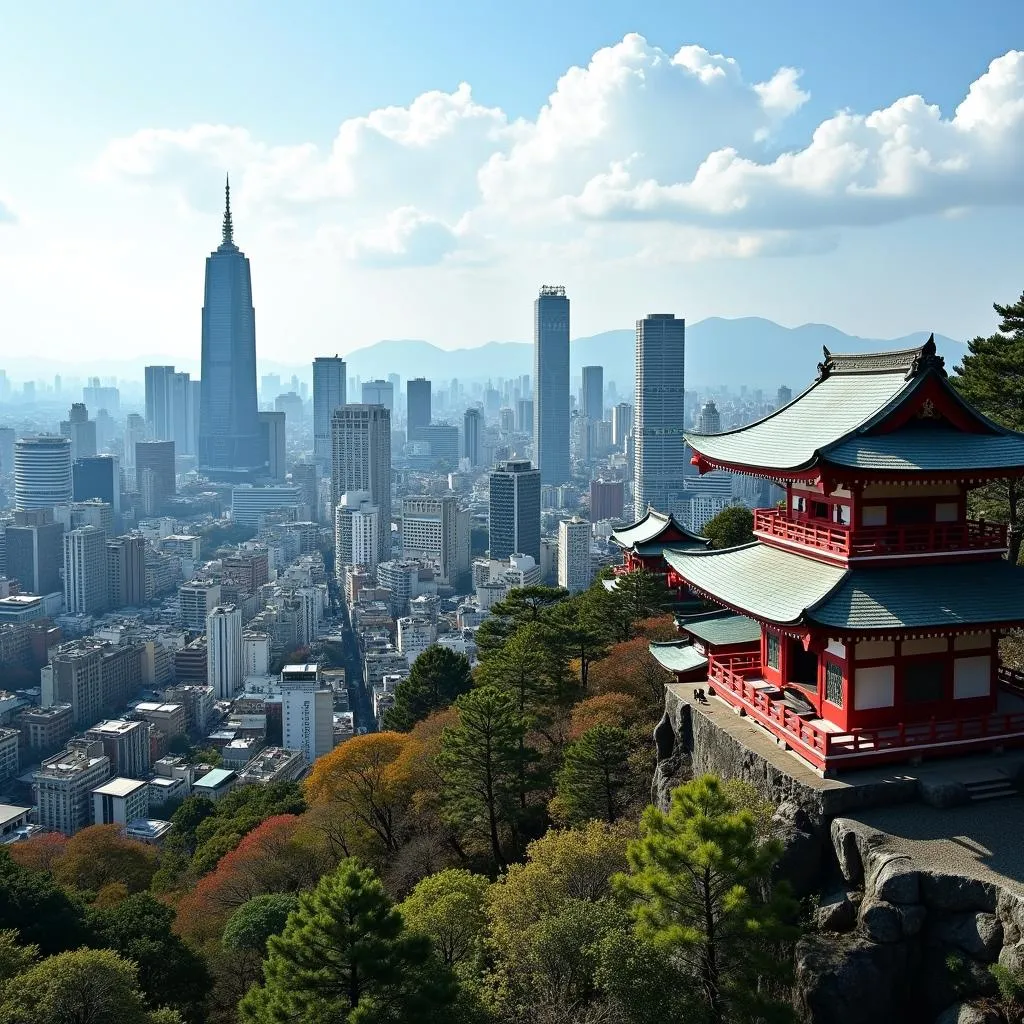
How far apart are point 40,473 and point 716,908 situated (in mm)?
160104

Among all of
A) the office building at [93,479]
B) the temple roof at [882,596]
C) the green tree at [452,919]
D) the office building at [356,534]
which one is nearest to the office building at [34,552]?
the office building at [93,479]

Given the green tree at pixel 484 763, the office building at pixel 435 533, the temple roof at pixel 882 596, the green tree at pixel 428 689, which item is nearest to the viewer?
the temple roof at pixel 882 596

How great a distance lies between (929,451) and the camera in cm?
1338

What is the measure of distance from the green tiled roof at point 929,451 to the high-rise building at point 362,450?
140m

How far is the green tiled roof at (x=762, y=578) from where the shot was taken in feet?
44.1

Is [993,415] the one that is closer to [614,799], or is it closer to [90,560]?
[614,799]

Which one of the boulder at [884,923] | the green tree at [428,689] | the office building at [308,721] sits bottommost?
the office building at [308,721]

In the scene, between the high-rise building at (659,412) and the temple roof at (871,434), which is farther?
the high-rise building at (659,412)

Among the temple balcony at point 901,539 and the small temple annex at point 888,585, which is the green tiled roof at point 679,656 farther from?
the temple balcony at point 901,539

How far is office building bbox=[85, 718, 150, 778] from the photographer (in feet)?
225

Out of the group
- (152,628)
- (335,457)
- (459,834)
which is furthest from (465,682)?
(335,457)

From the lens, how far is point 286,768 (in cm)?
6134

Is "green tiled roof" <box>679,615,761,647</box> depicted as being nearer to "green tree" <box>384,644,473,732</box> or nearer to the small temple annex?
the small temple annex

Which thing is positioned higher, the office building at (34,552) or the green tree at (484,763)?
the green tree at (484,763)
